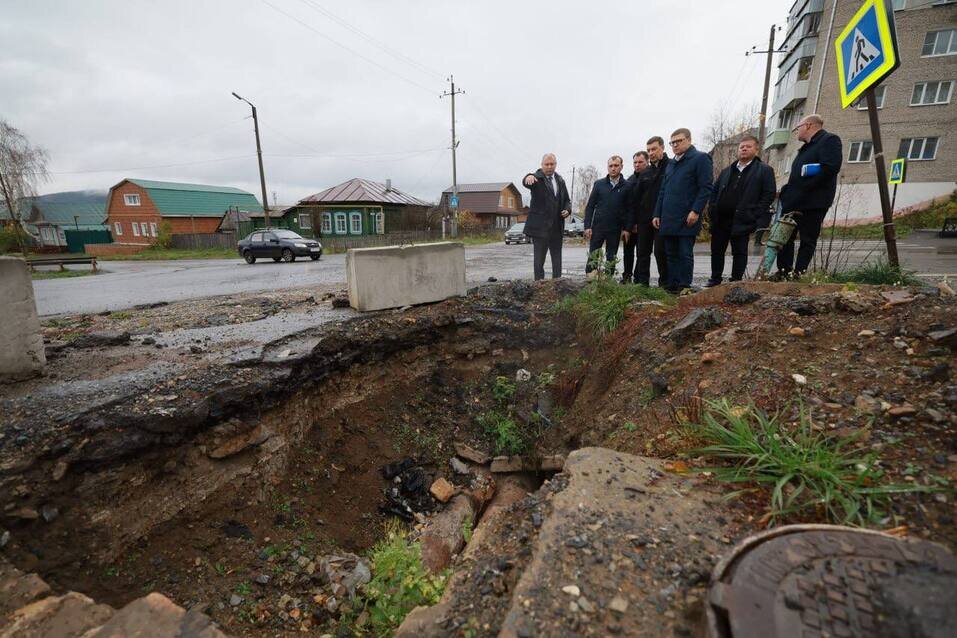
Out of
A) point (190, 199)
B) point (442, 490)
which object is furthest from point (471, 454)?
point (190, 199)

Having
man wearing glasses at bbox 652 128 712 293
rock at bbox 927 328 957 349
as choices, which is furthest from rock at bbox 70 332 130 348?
rock at bbox 927 328 957 349

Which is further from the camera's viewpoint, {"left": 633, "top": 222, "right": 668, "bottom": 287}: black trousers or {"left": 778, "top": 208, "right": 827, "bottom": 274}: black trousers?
{"left": 633, "top": 222, "right": 668, "bottom": 287}: black trousers

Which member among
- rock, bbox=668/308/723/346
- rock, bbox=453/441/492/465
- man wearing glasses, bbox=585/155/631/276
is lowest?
rock, bbox=453/441/492/465

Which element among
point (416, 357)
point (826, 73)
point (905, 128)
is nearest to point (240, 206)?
point (416, 357)

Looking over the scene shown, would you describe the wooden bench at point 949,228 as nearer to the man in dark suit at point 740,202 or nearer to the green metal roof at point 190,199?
the man in dark suit at point 740,202

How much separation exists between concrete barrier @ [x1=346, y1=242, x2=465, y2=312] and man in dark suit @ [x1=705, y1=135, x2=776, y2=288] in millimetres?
3317

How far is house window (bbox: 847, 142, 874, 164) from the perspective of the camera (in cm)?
2231

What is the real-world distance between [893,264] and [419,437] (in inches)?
196

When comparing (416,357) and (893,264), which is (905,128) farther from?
(416,357)

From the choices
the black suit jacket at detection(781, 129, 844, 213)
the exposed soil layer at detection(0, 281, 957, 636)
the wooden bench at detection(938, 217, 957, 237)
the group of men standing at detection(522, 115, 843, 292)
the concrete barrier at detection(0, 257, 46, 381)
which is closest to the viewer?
the exposed soil layer at detection(0, 281, 957, 636)

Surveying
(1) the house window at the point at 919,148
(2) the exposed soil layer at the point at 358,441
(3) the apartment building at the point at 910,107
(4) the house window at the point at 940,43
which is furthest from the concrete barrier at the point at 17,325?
(4) the house window at the point at 940,43

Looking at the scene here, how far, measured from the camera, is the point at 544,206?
20.6 feet

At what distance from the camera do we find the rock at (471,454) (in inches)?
159

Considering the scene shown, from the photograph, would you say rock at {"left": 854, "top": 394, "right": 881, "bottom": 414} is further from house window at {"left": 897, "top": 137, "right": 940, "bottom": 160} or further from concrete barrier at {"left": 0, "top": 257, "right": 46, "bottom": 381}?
house window at {"left": 897, "top": 137, "right": 940, "bottom": 160}
